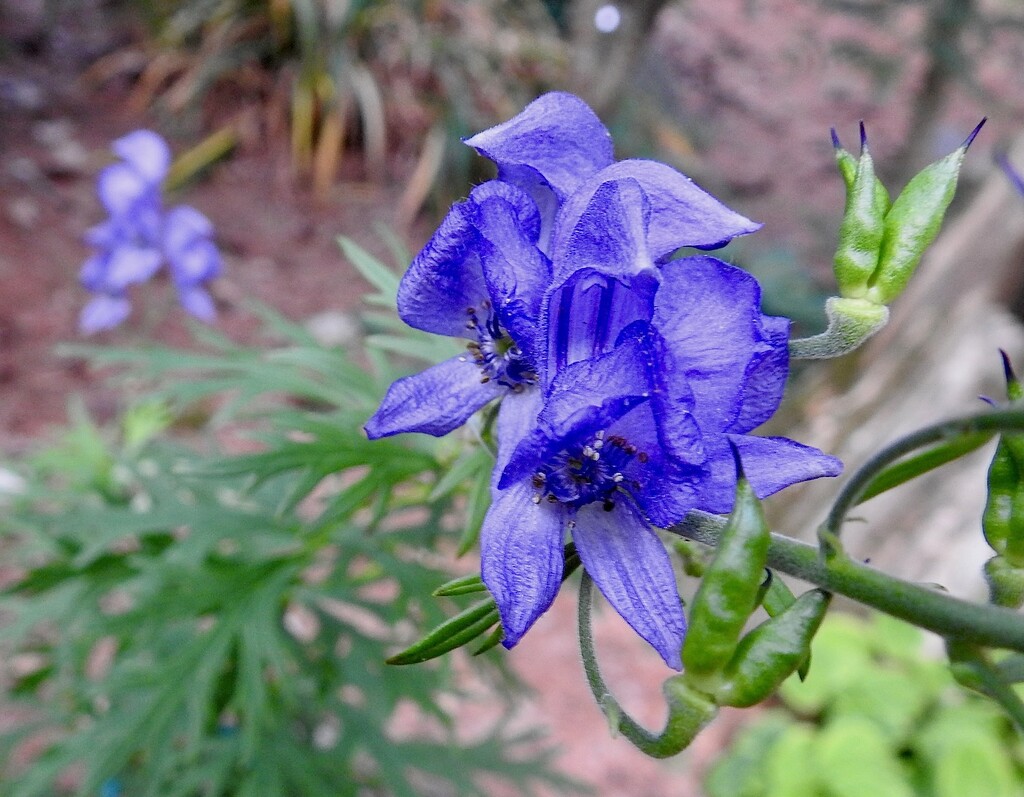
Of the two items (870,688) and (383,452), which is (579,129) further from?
(870,688)

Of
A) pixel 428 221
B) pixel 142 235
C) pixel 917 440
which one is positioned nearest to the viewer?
pixel 917 440

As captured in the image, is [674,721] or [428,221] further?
[428,221]

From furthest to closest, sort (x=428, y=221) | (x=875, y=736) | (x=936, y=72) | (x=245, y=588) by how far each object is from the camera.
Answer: (x=428, y=221) < (x=936, y=72) < (x=875, y=736) < (x=245, y=588)

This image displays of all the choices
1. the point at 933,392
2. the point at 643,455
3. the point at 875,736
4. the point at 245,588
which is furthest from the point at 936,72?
the point at 643,455

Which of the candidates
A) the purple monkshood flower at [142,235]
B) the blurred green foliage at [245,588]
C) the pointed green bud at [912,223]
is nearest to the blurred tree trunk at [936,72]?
the purple monkshood flower at [142,235]

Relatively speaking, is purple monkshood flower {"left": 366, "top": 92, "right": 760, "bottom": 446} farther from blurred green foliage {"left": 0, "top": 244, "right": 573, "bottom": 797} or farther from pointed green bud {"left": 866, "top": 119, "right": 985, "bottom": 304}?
blurred green foliage {"left": 0, "top": 244, "right": 573, "bottom": 797}

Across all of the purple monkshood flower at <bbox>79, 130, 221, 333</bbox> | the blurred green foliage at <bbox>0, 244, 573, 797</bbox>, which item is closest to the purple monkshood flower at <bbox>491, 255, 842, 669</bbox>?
the blurred green foliage at <bbox>0, 244, 573, 797</bbox>

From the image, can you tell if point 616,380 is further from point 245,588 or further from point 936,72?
point 936,72
